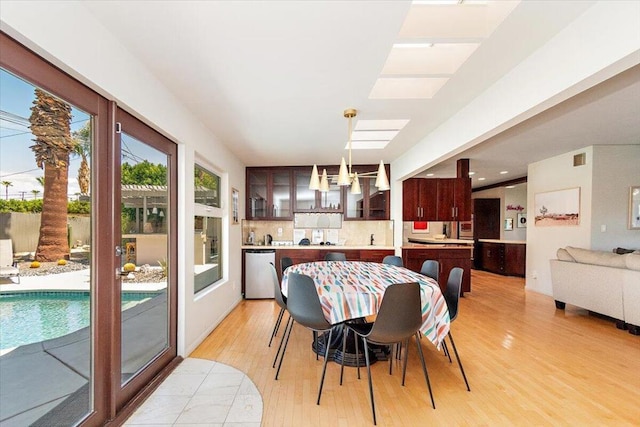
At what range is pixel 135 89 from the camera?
1.97 metres

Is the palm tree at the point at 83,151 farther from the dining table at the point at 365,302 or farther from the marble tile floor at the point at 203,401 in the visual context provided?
the dining table at the point at 365,302

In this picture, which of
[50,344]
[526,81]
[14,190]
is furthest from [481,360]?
[14,190]

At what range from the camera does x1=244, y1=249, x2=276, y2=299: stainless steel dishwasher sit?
499cm

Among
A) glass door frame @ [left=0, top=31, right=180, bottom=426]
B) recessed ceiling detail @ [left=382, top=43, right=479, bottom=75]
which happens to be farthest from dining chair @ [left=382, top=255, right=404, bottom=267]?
glass door frame @ [left=0, top=31, right=180, bottom=426]

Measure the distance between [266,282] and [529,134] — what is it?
4.59m

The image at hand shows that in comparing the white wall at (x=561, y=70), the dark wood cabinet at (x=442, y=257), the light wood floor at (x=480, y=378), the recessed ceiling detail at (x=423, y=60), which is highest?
the recessed ceiling detail at (x=423, y=60)

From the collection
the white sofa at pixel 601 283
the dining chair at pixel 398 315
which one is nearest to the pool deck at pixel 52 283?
the dining chair at pixel 398 315

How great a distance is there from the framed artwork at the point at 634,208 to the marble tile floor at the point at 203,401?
606 centimetres

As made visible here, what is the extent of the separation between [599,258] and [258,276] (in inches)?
197

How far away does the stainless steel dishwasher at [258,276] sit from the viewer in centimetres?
499

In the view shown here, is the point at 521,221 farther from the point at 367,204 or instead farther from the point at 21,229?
the point at 21,229

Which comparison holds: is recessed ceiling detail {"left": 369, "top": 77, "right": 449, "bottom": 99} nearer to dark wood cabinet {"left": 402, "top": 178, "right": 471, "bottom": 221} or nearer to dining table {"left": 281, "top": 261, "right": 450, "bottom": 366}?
dining table {"left": 281, "top": 261, "right": 450, "bottom": 366}

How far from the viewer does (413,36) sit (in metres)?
1.71

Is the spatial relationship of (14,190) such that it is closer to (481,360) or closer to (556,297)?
(481,360)
